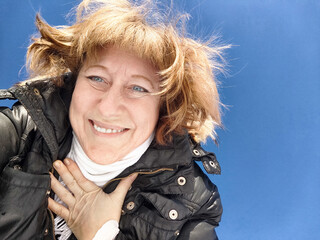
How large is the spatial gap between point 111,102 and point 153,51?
0.18 m

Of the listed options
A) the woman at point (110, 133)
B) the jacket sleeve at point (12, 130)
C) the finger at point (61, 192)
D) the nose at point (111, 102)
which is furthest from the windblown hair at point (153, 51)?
the finger at point (61, 192)

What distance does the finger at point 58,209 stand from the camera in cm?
95

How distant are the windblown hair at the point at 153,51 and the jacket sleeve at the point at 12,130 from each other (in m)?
0.21

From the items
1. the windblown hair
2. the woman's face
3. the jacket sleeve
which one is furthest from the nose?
the jacket sleeve

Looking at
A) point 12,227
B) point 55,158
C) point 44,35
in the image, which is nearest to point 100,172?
point 55,158

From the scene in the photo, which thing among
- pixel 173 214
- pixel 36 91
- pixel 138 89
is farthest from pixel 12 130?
pixel 173 214

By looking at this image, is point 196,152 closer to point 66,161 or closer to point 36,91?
point 66,161

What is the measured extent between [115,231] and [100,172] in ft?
0.58

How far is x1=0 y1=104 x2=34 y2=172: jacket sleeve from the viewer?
85 centimetres

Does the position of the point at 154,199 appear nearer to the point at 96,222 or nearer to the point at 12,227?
the point at 96,222

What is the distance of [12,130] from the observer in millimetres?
878

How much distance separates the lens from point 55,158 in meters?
0.92

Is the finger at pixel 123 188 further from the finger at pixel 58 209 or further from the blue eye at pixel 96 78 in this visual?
the blue eye at pixel 96 78

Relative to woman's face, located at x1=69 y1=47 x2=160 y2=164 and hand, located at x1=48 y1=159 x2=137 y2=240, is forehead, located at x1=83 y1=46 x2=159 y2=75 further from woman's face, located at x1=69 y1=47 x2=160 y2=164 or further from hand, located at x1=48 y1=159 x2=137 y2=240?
hand, located at x1=48 y1=159 x2=137 y2=240
